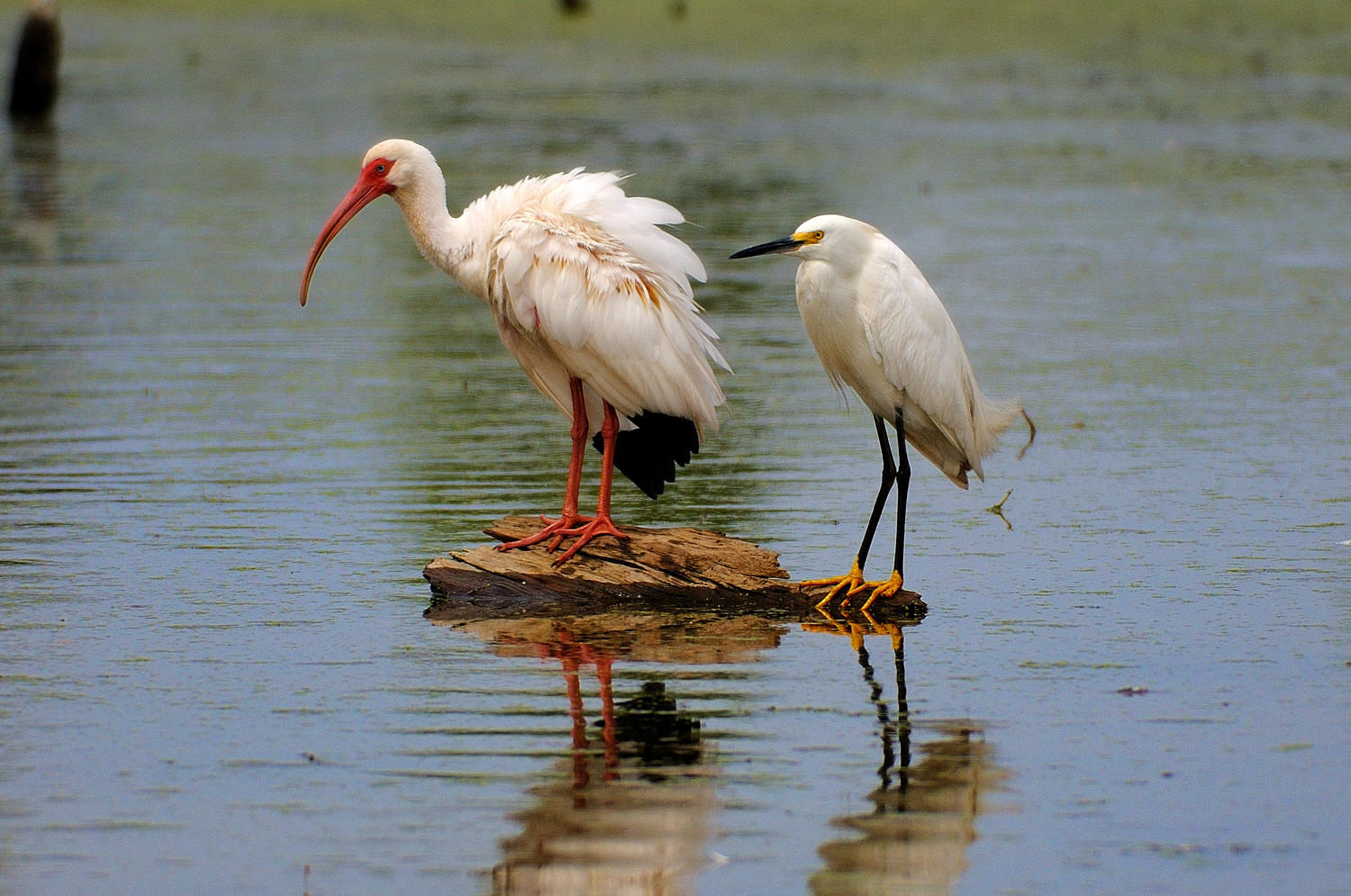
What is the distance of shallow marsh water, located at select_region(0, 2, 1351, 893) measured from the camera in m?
5.55

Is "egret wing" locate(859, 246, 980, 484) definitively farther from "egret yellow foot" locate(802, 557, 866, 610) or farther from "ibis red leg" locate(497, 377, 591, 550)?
"ibis red leg" locate(497, 377, 591, 550)

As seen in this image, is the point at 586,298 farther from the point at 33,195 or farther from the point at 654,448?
the point at 33,195

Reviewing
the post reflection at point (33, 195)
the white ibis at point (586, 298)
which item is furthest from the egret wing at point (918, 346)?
the post reflection at point (33, 195)

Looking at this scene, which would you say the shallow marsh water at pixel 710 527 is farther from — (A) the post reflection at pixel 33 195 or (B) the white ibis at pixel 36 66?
(B) the white ibis at pixel 36 66

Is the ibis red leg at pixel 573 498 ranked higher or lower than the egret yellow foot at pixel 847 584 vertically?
higher

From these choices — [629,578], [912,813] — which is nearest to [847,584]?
[629,578]

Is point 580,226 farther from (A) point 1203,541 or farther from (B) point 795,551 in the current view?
(A) point 1203,541

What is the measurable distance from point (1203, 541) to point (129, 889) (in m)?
5.08

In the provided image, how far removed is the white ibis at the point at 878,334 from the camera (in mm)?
7621

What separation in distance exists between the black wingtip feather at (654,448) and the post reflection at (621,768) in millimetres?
1003

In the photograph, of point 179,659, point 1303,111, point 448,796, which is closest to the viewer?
point 448,796

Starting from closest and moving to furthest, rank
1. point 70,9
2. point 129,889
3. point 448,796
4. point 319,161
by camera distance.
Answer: point 129,889 → point 448,796 → point 319,161 → point 70,9

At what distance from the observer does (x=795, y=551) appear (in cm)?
859

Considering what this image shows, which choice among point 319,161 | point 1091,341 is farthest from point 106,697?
point 319,161
